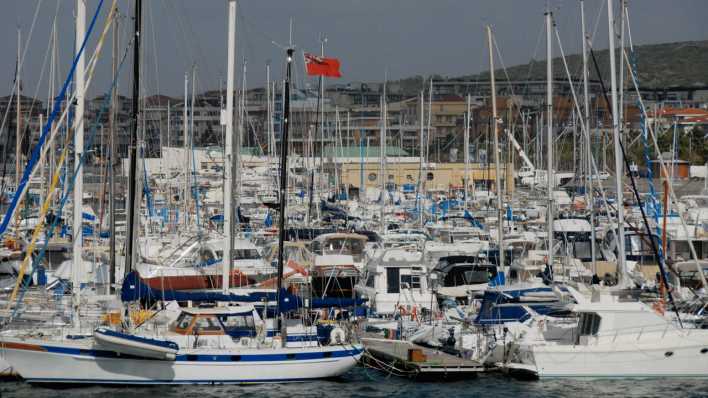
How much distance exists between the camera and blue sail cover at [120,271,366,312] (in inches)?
1019

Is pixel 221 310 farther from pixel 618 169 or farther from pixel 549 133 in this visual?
pixel 549 133

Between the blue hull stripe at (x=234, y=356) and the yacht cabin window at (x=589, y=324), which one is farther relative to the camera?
the yacht cabin window at (x=589, y=324)

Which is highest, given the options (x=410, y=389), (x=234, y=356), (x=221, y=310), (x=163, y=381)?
(x=221, y=310)

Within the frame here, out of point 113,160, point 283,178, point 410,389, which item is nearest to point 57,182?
point 113,160

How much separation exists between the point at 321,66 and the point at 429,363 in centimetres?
1421

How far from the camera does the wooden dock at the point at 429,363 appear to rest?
2659 centimetres

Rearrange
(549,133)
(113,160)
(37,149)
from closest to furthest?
(37,149) → (113,160) → (549,133)

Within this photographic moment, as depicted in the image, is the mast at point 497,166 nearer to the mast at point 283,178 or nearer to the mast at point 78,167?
the mast at point 283,178

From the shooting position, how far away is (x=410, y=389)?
2577cm

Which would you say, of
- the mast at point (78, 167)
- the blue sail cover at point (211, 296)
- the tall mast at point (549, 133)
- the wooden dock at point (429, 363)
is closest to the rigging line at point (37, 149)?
the mast at point (78, 167)

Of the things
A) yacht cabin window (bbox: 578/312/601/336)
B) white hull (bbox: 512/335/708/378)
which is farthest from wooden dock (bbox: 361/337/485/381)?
yacht cabin window (bbox: 578/312/601/336)

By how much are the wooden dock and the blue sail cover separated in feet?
5.70

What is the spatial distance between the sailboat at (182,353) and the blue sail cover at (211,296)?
74 cm

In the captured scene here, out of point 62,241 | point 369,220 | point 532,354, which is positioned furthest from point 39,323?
point 369,220
